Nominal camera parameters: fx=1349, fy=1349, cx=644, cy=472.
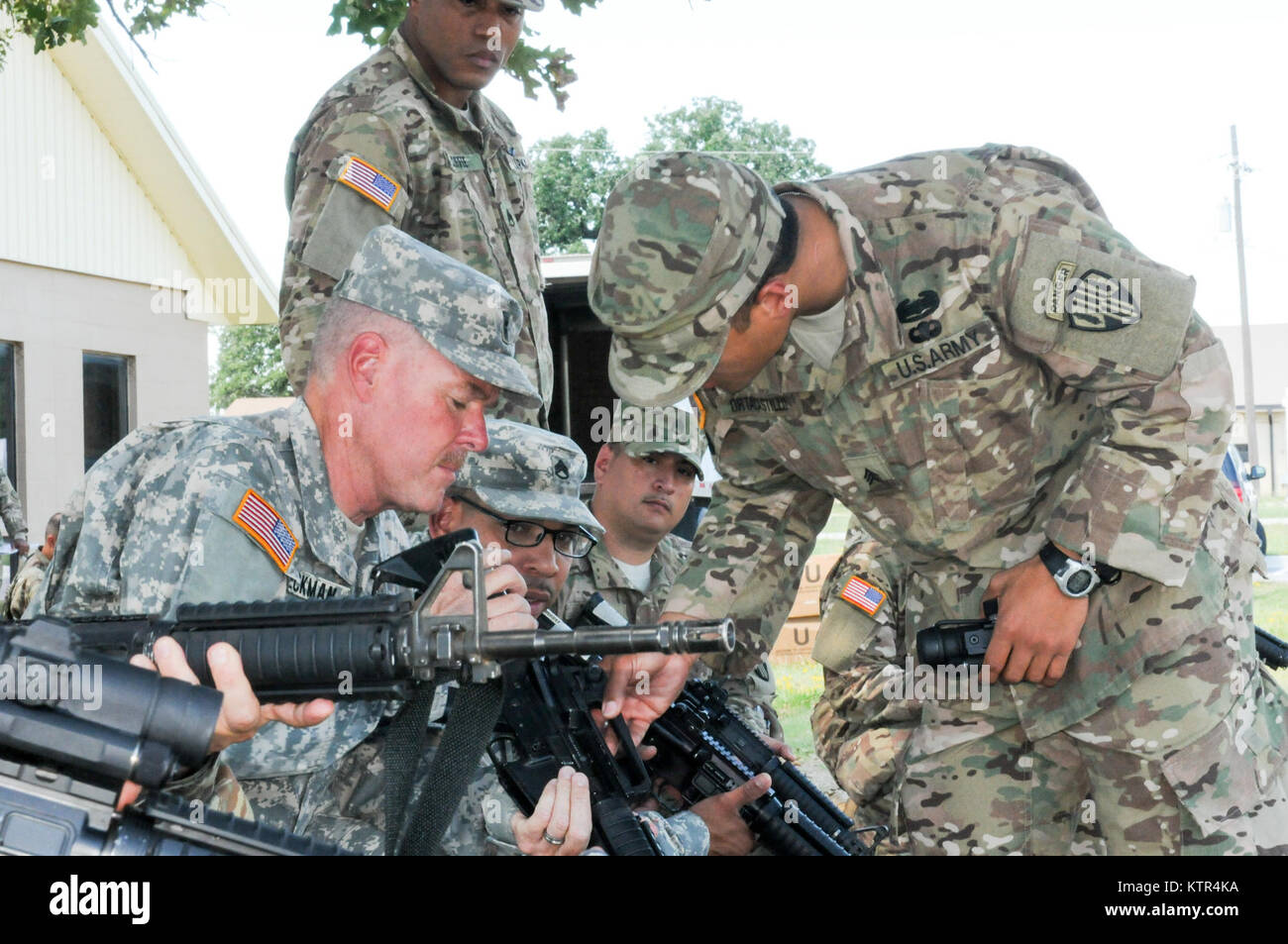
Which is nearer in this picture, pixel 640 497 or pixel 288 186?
pixel 288 186

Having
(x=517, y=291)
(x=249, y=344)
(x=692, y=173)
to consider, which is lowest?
(x=249, y=344)

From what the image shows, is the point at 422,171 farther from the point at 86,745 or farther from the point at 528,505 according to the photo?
the point at 86,745

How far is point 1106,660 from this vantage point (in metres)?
2.96

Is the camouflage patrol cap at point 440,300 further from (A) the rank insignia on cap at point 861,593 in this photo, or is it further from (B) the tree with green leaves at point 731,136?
(B) the tree with green leaves at point 731,136

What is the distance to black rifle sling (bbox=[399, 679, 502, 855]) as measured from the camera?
2.68 meters

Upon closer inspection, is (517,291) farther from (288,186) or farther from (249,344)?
(249,344)

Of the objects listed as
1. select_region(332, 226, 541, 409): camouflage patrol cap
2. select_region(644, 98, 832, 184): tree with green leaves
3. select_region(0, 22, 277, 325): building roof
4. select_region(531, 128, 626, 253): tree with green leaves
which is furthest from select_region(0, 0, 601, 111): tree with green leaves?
select_region(644, 98, 832, 184): tree with green leaves

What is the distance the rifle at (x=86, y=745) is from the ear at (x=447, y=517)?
1.99m

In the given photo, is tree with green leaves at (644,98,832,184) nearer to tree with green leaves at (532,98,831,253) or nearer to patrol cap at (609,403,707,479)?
tree with green leaves at (532,98,831,253)

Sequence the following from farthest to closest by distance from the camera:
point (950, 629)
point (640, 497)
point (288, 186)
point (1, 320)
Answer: point (1, 320)
point (640, 497)
point (288, 186)
point (950, 629)

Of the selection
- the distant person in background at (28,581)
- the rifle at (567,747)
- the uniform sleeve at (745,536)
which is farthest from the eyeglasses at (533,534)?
the distant person in background at (28,581)

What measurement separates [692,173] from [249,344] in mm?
42696

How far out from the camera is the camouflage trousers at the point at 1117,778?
292 centimetres
